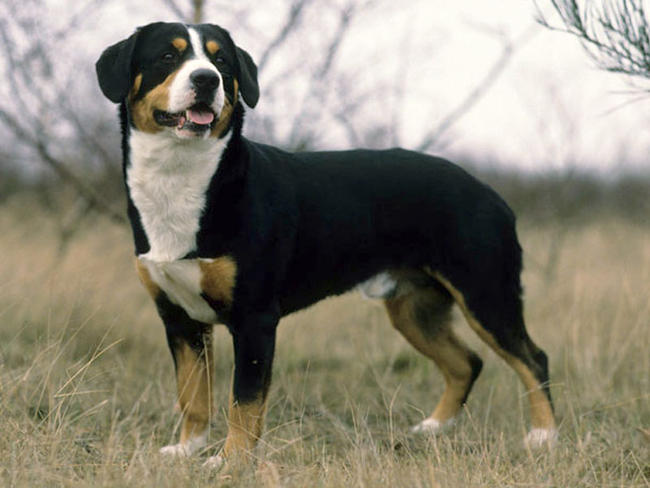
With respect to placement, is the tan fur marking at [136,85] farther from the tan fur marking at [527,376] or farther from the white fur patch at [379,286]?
the tan fur marking at [527,376]

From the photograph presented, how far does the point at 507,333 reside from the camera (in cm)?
413

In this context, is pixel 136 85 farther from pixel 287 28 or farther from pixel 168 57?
pixel 287 28

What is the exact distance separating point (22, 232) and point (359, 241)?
5.30 meters

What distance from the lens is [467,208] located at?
161 inches

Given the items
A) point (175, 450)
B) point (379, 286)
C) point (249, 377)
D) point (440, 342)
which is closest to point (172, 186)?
point (249, 377)

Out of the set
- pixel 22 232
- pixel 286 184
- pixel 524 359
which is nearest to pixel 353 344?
pixel 524 359

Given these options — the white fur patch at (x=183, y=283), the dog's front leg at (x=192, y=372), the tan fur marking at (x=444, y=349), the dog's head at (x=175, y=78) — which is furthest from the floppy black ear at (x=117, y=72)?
the tan fur marking at (x=444, y=349)

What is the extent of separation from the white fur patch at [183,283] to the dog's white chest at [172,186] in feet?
0.11

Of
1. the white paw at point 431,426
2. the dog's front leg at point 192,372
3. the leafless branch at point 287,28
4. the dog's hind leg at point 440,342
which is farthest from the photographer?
the leafless branch at point 287,28

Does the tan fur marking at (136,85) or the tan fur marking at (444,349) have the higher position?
the tan fur marking at (136,85)

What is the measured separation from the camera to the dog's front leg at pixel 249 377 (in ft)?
11.3

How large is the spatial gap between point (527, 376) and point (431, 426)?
536 millimetres

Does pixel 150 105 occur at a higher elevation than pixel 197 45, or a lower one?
lower

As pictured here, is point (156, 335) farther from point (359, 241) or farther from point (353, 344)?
point (359, 241)
